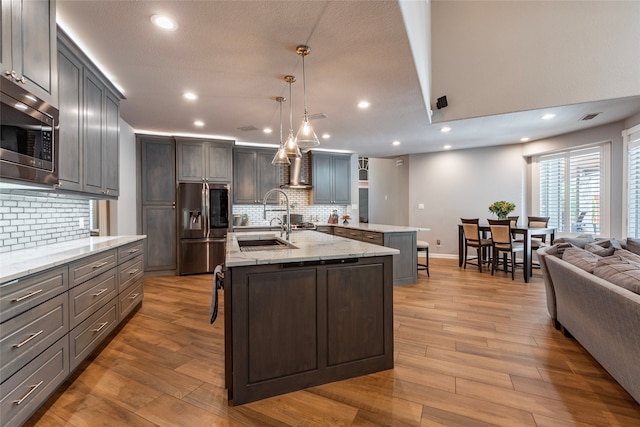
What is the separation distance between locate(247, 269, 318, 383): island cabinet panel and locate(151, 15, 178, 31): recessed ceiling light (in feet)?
5.98

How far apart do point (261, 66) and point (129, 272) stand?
7.92 ft

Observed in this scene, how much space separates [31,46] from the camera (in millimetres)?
1811

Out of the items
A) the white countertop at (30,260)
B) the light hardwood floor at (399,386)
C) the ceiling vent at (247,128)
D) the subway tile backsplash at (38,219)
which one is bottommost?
the light hardwood floor at (399,386)

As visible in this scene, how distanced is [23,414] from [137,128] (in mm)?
4326

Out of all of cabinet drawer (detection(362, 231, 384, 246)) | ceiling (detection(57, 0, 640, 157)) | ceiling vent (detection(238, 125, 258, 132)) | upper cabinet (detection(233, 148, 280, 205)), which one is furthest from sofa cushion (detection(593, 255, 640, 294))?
upper cabinet (detection(233, 148, 280, 205))

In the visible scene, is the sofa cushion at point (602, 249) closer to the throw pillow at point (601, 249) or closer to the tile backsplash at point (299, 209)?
the throw pillow at point (601, 249)

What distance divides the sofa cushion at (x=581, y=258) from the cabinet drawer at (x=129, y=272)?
12.9ft

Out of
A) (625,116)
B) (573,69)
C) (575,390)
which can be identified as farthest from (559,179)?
(575,390)

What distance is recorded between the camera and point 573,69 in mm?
3754

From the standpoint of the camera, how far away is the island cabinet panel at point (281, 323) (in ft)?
6.08

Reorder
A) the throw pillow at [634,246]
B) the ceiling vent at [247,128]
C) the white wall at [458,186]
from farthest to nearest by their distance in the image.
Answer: the white wall at [458,186], the ceiling vent at [247,128], the throw pillow at [634,246]

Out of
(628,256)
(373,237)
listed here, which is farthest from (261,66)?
(628,256)

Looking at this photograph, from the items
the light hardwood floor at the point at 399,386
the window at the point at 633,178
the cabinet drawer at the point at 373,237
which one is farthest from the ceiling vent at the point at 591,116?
the cabinet drawer at the point at 373,237

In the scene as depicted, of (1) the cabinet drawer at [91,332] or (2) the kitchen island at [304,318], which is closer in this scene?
(2) the kitchen island at [304,318]
